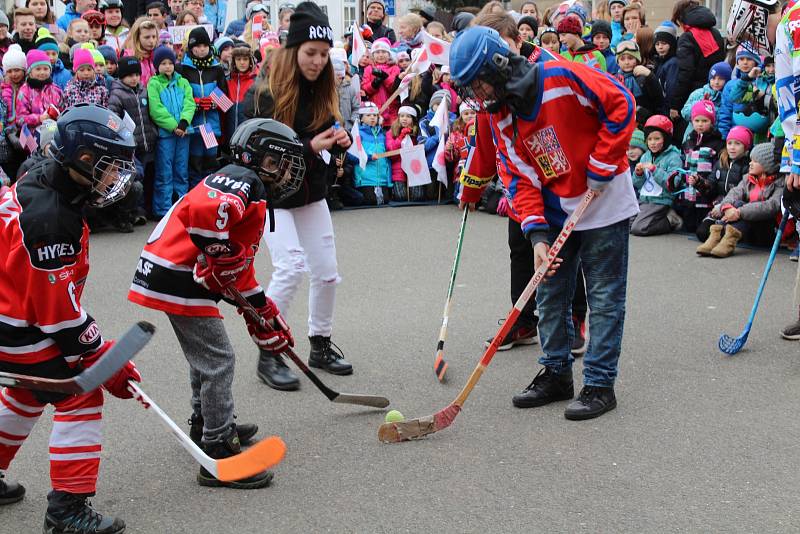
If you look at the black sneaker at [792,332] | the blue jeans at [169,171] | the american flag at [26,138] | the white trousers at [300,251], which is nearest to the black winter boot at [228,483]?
the white trousers at [300,251]

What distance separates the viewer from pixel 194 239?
12.0ft

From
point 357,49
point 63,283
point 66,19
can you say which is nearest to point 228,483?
point 63,283

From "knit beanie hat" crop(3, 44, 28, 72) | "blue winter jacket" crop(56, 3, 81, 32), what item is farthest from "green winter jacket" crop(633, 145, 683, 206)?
"blue winter jacket" crop(56, 3, 81, 32)

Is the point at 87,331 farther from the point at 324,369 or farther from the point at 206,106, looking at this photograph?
the point at 206,106

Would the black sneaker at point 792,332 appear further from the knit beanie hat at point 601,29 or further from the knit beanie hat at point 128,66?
the knit beanie hat at point 128,66

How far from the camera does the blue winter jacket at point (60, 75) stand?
9.56 metres

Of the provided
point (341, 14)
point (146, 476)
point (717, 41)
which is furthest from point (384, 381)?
point (341, 14)

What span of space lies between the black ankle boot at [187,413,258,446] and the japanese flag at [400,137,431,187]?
675cm

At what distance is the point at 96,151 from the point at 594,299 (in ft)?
7.69

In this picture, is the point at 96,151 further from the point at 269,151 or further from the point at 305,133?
the point at 305,133

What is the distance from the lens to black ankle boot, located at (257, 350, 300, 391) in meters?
5.00

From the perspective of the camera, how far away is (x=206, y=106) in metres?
10.1

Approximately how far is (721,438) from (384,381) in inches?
68.7

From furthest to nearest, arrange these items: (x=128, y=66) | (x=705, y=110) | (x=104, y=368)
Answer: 1. (x=128, y=66)
2. (x=705, y=110)
3. (x=104, y=368)
